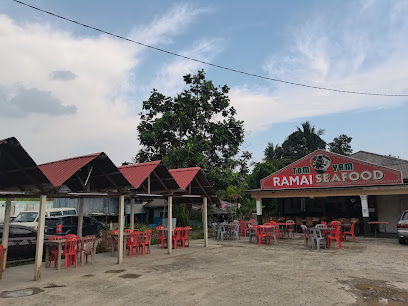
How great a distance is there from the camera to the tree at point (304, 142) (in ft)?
123

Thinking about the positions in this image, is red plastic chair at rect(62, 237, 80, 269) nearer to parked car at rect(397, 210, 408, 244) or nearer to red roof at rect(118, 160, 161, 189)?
red roof at rect(118, 160, 161, 189)

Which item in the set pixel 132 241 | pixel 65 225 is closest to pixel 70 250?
pixel 132 241

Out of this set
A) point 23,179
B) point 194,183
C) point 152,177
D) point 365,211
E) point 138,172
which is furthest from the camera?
point 365,211

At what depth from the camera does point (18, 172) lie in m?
6.95

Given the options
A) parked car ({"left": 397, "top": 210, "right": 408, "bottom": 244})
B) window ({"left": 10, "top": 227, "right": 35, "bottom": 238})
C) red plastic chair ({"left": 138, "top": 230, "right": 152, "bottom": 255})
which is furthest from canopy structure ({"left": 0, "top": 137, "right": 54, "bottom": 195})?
parked car ({"left": 397, "top": 210, "right": 408, "bottom": 244})

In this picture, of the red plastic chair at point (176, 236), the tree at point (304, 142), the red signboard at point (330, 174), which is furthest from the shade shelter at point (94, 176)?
the tree at point (304, 142)

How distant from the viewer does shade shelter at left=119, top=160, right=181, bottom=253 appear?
31.4 feet

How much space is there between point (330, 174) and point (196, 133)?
11.9m

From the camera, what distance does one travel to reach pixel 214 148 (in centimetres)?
2588

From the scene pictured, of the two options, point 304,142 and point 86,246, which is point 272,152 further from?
point 86,246

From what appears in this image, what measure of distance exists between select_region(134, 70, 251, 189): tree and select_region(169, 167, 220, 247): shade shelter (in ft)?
30.2

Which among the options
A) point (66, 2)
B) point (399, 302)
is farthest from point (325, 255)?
point (66, 2)

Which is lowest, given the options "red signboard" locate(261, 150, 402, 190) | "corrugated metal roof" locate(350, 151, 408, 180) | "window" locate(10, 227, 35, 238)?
"window" locate(10, 227, 35, 238)

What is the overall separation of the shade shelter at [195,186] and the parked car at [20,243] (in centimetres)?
506
